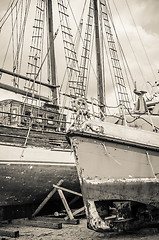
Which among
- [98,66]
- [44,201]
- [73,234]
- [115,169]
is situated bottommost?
[73,234]

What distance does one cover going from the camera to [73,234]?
767cm

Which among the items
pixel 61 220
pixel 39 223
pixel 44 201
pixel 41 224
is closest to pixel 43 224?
pixel 41 224

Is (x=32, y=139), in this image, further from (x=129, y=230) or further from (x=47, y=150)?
(x=129, y=230)

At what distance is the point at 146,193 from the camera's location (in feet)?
21.6

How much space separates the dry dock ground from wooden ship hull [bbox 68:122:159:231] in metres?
0.47

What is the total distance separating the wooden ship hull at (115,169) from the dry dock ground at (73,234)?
47cm

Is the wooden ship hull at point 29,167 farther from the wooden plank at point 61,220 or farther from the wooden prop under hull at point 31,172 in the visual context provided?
the wooden plank at point 61,220

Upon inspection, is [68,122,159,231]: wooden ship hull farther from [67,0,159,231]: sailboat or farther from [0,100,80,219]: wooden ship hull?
[0,100,80,219]: wooden ship hull

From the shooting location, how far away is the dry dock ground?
6.92m

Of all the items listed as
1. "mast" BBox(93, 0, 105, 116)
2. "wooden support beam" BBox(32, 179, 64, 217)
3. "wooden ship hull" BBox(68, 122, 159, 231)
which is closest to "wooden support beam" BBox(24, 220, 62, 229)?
"wooden support beam" BBox(32, 179, 64, 217)

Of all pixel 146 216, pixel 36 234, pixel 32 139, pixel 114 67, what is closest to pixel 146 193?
pixel 146 216

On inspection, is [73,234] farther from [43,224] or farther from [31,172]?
[31,172]

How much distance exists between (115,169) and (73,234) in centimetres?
247

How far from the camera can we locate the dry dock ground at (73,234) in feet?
22.7
